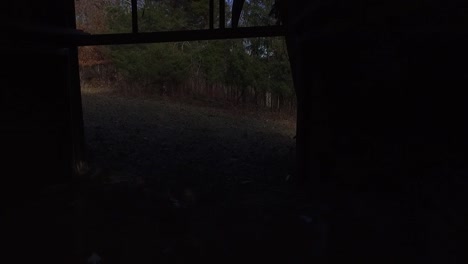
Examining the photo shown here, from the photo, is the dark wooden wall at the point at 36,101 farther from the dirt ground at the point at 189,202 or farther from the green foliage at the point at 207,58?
the green foliage at the point at 207,58

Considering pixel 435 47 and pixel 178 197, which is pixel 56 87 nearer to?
pixel 178 197

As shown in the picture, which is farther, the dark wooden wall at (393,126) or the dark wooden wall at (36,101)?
the dark wooden wall at (36,101)

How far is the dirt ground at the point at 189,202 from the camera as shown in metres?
4.55

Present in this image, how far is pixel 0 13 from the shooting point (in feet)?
16.0

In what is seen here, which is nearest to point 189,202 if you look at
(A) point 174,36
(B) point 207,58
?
(A) point 174,36

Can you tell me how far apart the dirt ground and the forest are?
778cm

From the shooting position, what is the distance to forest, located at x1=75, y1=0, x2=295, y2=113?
1941 centimetres

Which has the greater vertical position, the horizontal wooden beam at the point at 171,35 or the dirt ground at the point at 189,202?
the horizontal wooden beam at the point at 171,35

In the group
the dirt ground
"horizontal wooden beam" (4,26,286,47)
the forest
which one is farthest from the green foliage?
"horizontal wooden beam" (4,26,286,47)

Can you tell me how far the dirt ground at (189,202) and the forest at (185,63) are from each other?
25.5ft

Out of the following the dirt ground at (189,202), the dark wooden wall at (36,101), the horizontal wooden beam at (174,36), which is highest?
the horizontal wooden beam at (174,36)

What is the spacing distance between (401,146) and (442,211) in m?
0.91

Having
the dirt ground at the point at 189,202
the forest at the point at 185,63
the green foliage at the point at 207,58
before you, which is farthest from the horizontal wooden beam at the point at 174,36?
the forest at the point at 185,63

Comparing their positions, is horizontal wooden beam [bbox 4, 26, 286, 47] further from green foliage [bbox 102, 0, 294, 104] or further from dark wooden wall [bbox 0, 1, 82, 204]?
green foliage [bbox 102, 0, 294, 104]
